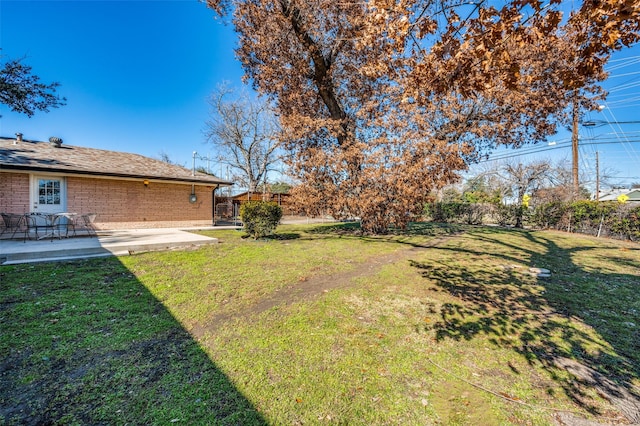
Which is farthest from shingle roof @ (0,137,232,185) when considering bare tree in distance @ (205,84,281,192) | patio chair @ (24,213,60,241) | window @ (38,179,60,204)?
bare tree in distance @ (205,84,281,192)

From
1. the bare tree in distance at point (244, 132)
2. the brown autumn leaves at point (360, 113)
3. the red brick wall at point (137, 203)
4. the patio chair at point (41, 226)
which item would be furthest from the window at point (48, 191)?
the bare tree in distance at point (244, 132)

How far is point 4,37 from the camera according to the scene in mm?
8336

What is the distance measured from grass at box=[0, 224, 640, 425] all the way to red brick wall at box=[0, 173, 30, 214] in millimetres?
7230

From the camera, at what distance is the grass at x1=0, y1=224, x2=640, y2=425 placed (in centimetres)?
192

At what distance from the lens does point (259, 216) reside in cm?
955

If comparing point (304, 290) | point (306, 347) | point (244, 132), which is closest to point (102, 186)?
point (304, 290)

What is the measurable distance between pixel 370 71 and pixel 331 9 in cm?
652

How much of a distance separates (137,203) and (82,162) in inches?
104

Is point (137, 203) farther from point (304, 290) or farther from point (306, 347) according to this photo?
point (306, 347)

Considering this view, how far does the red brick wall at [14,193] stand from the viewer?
9.39 metres

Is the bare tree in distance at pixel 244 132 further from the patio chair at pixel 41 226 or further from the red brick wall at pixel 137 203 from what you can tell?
the patio chair at pixel 41 226

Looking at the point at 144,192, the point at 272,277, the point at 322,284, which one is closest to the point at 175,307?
the point at 272,277

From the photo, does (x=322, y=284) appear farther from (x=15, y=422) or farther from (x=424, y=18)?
(x=424, y=18)

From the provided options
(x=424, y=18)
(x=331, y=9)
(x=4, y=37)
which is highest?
(x=331, y=9)
